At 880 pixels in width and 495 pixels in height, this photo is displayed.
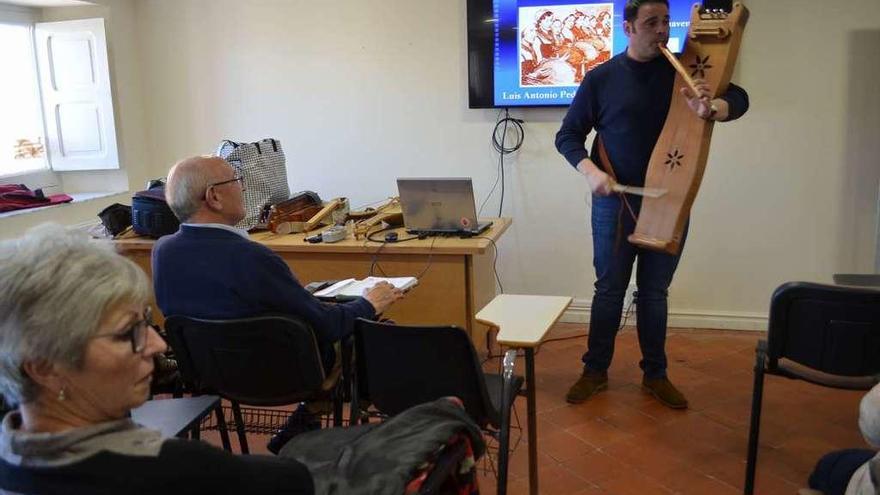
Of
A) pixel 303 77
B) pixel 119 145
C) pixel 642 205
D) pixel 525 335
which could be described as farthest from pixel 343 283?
pixel 119 145

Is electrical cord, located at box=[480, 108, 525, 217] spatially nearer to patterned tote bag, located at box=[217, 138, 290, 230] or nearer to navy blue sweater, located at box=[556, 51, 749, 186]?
navy blue sweater, located at box=[556, 51, 749, 186]

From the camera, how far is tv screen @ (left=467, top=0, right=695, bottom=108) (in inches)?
157

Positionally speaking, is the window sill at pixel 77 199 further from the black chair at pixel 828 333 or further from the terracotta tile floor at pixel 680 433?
the black chair at pixel 828 333

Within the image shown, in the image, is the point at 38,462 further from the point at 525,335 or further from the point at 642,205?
the point at 642,205

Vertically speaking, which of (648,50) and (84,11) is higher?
(84,11)

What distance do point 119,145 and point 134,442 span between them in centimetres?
400

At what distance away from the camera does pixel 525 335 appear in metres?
1.96

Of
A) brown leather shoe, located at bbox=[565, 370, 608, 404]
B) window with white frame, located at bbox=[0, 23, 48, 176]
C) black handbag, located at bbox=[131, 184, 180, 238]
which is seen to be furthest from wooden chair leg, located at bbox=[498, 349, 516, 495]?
window with white frame, located at bbox=[0, 23, 48, 176]

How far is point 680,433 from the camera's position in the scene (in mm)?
2889

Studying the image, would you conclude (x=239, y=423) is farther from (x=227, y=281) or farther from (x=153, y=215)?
Answer: (x=153, y=215)

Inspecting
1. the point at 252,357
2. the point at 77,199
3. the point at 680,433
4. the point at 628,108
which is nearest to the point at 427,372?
the point at 252,357

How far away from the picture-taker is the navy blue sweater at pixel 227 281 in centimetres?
211

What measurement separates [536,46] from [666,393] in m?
2.05

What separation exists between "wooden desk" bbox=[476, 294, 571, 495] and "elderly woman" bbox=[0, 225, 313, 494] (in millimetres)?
934
